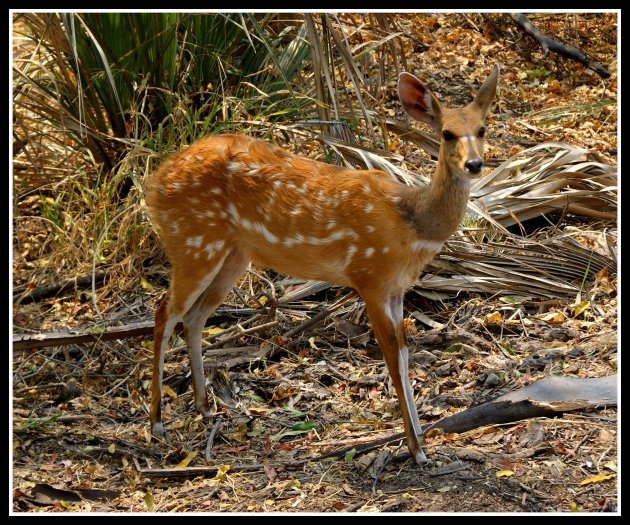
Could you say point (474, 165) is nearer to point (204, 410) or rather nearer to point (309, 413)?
point (309, 413)

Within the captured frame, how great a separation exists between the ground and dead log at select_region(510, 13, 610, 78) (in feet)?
10.1

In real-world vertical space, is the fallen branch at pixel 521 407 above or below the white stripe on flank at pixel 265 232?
below

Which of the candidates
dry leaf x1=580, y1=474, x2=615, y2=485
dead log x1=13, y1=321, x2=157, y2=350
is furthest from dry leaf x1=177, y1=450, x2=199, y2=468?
dry leaf x1=580, y1=474, x2=615, y2=485

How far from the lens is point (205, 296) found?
575 cm

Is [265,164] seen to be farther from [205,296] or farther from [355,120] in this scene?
[355,120]

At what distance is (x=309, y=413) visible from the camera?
5648 mm

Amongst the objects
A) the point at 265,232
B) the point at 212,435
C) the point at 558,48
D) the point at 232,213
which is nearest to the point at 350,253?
the point at 265,232

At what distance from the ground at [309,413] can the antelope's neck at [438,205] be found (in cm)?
110

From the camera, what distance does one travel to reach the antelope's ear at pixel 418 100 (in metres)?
4.83

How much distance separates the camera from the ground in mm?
4770

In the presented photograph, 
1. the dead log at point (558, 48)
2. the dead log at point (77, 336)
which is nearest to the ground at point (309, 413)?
the dead log at point (77, 336)

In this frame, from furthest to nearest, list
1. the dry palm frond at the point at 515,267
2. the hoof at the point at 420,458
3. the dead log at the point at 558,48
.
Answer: the dead log at the point at 558,48, the dry palm frond at the point at 515,267, the hoof at the point at 420,458

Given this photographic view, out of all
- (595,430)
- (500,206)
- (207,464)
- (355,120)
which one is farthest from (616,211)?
(207,464)

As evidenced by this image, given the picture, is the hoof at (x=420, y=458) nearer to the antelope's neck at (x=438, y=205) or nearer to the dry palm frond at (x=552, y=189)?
the antelope's neck at (x=438, y=205)
